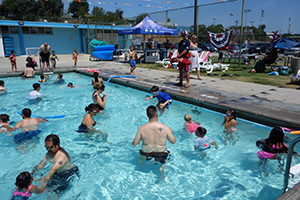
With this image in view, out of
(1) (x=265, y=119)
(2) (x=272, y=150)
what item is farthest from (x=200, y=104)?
(2) (x=272, y=150)

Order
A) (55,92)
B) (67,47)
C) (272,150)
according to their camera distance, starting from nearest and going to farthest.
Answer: (272,150)
(55,92)
(67,47)

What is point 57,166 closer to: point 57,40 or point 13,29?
point 13,29

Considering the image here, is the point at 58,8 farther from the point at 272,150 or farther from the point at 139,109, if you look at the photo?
the point at 272,150

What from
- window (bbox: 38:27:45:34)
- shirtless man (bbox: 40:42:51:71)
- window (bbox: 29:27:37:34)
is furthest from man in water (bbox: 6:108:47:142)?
window (bbox: 38:27:45:34)

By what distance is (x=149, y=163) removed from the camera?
404cm

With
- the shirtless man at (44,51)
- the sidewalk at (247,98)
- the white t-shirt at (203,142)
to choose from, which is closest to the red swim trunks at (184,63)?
the sidewalk at (247,98)

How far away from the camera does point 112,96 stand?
9.29m

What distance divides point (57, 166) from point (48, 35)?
31.7 metres

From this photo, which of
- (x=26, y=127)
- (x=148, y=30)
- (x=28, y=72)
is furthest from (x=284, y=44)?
(x=28, y=72)

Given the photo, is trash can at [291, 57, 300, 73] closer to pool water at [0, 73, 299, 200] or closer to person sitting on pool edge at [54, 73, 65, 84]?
pool water at [0, 73, 299, 200]

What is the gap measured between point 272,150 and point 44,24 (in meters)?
31.6

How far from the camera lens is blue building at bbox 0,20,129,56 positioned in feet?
90.0

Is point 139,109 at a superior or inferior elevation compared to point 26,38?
inferior

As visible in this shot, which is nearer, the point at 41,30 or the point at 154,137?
the point at 154,137
